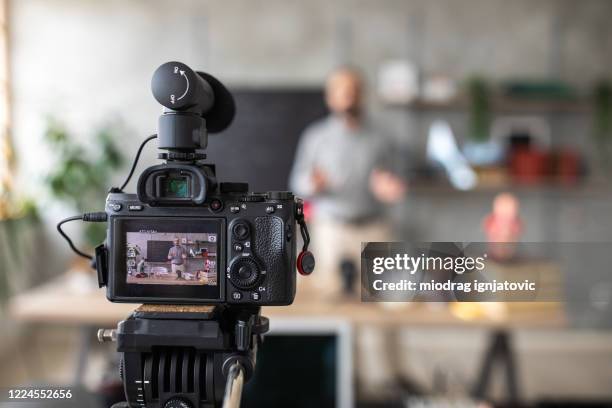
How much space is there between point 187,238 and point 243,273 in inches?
2.3

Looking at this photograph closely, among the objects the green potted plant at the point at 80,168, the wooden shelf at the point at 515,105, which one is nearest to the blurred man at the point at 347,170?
the wooden shelf at the point at 515,105

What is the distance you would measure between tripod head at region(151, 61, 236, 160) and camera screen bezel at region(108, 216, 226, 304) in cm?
6

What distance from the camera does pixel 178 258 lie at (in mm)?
545

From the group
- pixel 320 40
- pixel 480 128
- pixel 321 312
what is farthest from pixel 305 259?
pixel 320 40

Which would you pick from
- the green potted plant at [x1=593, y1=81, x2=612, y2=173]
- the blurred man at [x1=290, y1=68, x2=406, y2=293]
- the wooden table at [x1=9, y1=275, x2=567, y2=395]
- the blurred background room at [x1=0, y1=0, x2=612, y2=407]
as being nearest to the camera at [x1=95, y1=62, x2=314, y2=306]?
the wooden table at [x1=9, y1=275, x2=567, y2=395]

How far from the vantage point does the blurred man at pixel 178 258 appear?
1.79ft

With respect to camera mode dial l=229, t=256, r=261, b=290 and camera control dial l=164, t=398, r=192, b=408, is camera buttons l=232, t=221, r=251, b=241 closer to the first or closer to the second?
camera mode dial l=229, t=256, r=261, b=290

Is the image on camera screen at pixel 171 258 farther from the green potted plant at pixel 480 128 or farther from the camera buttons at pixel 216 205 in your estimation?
the green potted plant at pixel 480 128

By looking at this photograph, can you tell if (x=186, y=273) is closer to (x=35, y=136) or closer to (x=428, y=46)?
(x=35, y=136)

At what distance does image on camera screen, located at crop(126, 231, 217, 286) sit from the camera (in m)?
0.55

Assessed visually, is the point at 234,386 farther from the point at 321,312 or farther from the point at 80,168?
the point at 80,168

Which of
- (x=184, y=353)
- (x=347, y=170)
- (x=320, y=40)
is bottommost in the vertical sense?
(x=184, y=353)

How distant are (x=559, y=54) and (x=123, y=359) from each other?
3095mm

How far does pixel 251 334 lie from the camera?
1.93 feet
